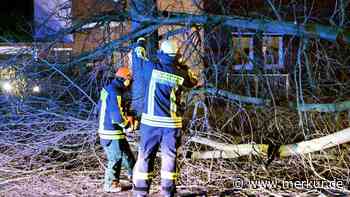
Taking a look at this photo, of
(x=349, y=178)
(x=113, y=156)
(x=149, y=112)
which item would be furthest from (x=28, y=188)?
(x=349, y=178)

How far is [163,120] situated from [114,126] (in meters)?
0.76

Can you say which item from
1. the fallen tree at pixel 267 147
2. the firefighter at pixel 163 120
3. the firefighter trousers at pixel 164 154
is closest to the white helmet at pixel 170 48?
the firefighter at pixel 163 120

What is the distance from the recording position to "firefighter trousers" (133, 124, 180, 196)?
5.15 metres

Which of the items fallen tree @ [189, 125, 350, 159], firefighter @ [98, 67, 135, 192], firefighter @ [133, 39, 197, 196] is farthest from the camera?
fallen tree @ [189, 125, 350, 159]

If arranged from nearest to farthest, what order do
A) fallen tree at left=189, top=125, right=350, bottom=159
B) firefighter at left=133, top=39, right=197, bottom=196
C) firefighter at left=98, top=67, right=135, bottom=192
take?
firefighter at left=133, top=39, right=197, bottom=196
firefighter at left=98, top=67, right=135, bottom=192
fallen tree at left=189, top=125, right=350, bottom=159

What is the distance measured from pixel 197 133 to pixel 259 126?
1178 millimetres

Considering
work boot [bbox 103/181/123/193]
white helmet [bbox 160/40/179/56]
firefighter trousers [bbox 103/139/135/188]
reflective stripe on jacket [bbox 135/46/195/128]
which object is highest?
white helmet [bbox 160/40/179/56]

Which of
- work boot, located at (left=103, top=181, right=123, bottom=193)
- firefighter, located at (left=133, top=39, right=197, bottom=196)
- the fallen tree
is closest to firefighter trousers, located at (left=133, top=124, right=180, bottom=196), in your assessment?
firefighter, located at (left=133, top=39, right=197, bottom=196)

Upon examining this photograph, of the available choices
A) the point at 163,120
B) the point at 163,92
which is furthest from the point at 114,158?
the point at 163,92

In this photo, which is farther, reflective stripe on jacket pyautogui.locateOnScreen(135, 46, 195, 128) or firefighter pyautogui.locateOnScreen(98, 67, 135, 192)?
firefighter pyautogui.locateOnScreen(98, 67, 135, 192)

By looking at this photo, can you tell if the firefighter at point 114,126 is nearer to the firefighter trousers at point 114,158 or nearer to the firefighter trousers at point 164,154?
the firefighter trousers at point 114,158

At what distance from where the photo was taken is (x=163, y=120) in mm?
5137

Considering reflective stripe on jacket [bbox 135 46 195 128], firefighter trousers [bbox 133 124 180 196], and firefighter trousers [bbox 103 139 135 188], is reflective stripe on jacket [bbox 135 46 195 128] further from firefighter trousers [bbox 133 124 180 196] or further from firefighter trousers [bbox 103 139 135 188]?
firefighter trousers [bbox 103 139 135 188]

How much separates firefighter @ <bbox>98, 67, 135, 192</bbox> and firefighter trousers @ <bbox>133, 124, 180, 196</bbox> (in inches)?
17.8
